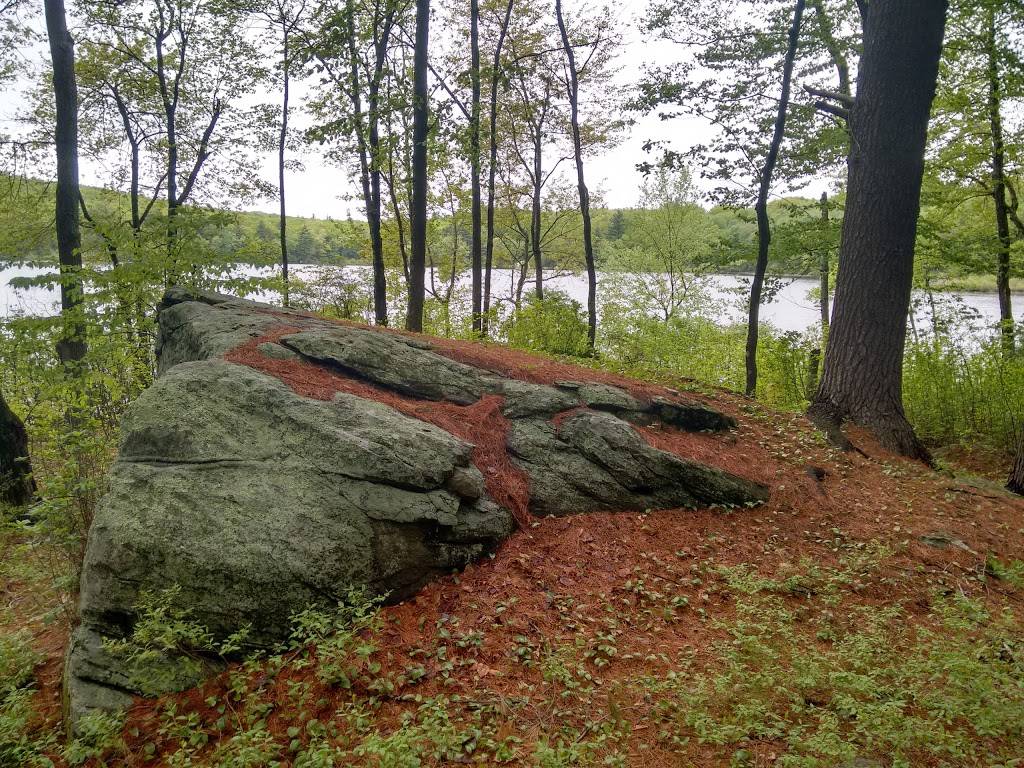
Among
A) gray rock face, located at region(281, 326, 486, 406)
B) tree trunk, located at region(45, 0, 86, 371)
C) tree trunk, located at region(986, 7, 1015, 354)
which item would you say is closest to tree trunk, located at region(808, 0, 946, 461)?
gray rock face, located at region(281, 326, 486, 406)

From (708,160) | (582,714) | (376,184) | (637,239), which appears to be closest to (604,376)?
(582,714)

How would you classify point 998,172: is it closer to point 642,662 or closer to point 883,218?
point 883,218

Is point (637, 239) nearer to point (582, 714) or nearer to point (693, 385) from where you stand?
point (693, 385)

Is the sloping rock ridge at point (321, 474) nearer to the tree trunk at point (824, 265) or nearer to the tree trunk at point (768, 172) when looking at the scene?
the tree trunk at point (768, 172)

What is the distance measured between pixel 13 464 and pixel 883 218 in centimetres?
1202

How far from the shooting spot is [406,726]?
293 cm

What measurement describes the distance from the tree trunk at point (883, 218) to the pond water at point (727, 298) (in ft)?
17.8

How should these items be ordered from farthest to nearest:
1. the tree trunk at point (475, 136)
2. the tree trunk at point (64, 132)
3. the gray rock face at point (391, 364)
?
the tree trunk at point (475, 136), the tree trunk at point (64, 132), the gray rock face at point (391, 364)

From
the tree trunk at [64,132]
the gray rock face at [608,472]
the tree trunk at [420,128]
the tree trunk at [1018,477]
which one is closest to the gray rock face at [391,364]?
the gray rock face at [608,472]

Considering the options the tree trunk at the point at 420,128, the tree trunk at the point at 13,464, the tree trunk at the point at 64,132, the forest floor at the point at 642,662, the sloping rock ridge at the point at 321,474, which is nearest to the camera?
the forest floor at the point at 642,662

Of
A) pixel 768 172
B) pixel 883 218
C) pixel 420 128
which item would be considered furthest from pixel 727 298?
pixel 420 128

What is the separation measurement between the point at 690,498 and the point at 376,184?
42.8ft

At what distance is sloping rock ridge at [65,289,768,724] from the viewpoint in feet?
11.0

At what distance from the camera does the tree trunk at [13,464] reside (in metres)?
7.12
